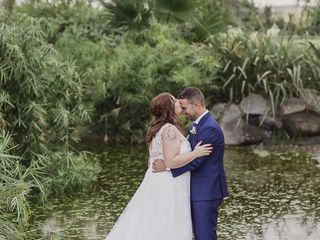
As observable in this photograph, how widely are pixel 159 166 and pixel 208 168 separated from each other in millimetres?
408

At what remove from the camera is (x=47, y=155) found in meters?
10.0

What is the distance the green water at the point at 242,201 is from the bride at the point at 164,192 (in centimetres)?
112

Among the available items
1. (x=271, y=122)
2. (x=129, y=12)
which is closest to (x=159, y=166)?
(x=271, y=122)

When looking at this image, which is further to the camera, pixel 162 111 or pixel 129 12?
pixel 129 12

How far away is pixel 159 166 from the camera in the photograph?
648 cm

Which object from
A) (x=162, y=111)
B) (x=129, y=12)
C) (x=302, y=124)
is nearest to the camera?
(x=162, y=111)

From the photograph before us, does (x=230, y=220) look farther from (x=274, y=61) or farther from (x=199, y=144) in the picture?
(x=274, y=61)

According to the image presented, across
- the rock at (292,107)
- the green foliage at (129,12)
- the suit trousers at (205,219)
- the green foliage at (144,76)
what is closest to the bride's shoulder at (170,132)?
the suit trousers at (205,219)

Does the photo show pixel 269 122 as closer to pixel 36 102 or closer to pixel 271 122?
pixel 271 122

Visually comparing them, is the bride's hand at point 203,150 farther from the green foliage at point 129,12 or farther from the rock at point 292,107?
the green foliage at point 129,12

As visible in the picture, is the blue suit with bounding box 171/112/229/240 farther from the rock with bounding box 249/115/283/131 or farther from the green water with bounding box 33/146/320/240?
the rock with bounding box 249/115/283/131

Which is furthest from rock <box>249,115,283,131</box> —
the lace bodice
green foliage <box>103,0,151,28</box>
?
the lace bodice

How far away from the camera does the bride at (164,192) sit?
639 cm

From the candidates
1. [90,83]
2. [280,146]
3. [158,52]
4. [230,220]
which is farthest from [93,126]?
[230,220]
